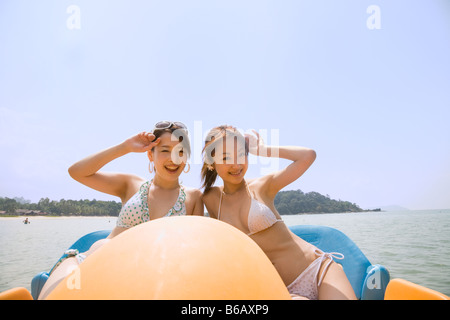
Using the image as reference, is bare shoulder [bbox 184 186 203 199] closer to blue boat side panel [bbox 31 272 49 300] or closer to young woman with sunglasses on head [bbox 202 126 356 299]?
young woman with sunglasses on head [bbox 202 126 356 299]

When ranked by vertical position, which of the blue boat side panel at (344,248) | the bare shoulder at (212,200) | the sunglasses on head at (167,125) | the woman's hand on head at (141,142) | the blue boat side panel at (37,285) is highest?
the sunglasses on head at (167,125)

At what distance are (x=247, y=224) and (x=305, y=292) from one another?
65cm

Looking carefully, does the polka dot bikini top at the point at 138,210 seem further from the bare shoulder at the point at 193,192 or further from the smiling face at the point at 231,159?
the smiling face at the point at 231,159

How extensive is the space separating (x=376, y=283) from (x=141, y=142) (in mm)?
2656

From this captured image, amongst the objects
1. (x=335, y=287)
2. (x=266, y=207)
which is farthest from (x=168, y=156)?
(x=335, y=287)

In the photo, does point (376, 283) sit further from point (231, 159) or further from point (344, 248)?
point (231, 159)

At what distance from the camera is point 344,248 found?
3.26 m

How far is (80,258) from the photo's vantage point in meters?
2.10

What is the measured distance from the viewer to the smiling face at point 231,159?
7.86 feet

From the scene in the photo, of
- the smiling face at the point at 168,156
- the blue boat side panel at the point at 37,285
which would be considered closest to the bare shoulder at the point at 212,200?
the smiling face at the point at 168,156

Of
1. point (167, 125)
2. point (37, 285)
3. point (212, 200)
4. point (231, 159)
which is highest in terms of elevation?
point (167, 125)

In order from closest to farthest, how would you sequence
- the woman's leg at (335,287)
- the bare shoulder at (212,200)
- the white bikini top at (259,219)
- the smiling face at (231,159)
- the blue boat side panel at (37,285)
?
the woman's leg at (335,287)
the white bikini top at (259,219)
the smiling face at (231,159)
the bare shoulder at (212,200)
the blue boat side panel at (37,285)

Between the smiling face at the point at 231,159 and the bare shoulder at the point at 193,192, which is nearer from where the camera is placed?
the smiling face at the point at 231,159
